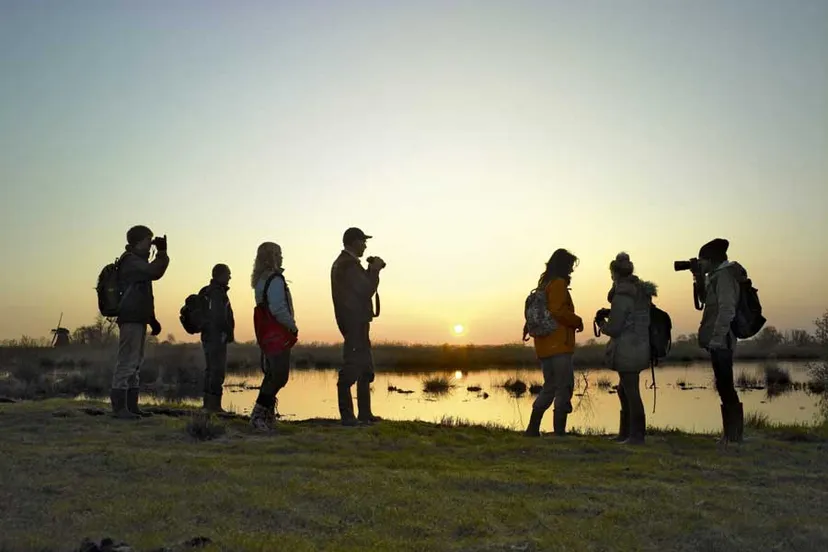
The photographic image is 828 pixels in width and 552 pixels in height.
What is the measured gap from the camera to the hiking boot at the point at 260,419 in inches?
314

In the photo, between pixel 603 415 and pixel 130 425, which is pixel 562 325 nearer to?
pixel 130 425

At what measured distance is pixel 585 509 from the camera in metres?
4.87

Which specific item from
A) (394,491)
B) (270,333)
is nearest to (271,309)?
(270,333)

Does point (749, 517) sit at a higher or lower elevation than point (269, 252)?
lower

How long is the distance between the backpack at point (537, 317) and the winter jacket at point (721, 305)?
67.6 inches

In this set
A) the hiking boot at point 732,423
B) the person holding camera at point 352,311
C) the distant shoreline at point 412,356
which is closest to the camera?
the hiking boot at point 732,423

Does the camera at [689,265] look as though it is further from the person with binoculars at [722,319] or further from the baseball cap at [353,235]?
the baseball cap at [353,235]

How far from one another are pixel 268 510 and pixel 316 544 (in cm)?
73

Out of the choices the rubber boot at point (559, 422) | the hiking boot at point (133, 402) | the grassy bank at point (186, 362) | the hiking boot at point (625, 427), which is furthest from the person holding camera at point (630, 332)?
the grassy bank at point (186, 362)

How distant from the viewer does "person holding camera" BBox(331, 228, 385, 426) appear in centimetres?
881

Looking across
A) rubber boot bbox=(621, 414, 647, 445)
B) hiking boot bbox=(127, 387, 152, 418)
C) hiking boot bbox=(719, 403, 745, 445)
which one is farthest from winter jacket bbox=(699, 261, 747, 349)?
hiking boot bbox=(127, 387, 152, 418)

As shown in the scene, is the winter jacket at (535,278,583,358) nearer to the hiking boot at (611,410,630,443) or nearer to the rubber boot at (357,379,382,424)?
the hiking boot at (611,410,630,443)

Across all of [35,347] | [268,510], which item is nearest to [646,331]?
[268,510]

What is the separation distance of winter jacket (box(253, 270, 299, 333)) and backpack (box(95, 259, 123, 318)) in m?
1.85
